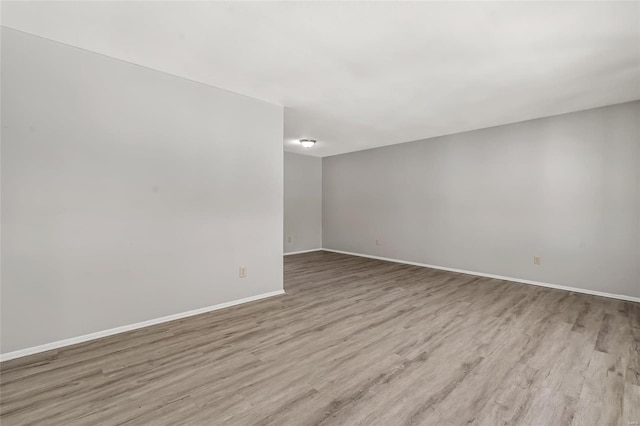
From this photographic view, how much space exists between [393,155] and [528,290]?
136 inches

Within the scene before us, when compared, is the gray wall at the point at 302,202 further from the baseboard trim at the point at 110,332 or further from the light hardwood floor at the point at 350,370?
the light hardwood floor at the point at 350,370

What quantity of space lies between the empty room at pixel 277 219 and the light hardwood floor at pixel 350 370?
0.7 inches

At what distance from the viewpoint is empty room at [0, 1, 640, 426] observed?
6.08ft

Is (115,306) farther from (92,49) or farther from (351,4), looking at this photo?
(351,4)

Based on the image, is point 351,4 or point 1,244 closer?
point 351,4

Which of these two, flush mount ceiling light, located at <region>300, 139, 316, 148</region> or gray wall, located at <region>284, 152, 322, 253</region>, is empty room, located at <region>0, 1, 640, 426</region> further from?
gray wall, located at <region>284, 152, 322, 253</region>

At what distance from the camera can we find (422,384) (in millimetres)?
1893

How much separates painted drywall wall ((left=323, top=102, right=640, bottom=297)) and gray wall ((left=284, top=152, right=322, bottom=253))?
147 cm

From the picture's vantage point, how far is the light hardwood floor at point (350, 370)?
5.34ft

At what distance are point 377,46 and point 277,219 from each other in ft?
7.51

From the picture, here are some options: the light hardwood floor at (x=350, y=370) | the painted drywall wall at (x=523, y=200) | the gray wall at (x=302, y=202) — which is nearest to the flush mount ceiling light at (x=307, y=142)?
the gray wall at (x=302, y=202)

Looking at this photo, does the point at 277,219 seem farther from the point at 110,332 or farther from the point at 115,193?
the point at 110,332

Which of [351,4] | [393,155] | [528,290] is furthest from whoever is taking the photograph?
[393,155]

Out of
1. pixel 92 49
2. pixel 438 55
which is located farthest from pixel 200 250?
pixel 438 55
